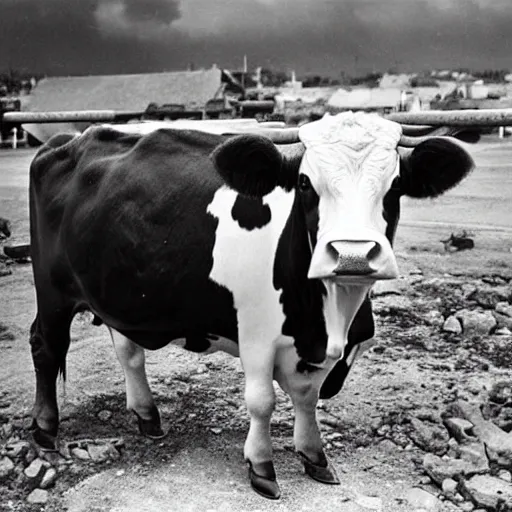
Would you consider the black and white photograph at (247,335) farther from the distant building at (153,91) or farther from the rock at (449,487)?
the distant building at (153,91)

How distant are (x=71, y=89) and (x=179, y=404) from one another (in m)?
9.01

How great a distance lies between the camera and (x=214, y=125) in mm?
3398

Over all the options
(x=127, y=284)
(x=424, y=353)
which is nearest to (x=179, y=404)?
(x=127, y=284)

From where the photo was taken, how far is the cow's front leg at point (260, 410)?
2.93 m

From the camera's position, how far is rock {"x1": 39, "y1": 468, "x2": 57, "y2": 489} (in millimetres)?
3180

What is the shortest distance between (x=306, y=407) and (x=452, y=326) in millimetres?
2133

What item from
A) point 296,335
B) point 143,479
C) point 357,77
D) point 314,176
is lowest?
point 143,479

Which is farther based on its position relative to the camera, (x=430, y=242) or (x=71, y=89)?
(x=71, y=89)

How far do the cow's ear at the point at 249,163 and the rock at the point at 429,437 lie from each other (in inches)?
62.2

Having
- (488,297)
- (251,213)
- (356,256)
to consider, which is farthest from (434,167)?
(488,297)

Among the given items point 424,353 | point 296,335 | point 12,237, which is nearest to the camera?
point 296,335

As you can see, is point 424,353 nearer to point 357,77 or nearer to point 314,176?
point 314,176

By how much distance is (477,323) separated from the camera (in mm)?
4934

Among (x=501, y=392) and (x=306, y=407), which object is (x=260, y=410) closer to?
(x=306, y=407)
